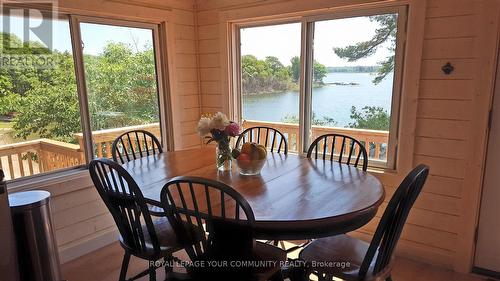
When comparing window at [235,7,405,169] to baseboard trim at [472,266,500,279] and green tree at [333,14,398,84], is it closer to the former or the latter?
green tree at [333,14,398,84]

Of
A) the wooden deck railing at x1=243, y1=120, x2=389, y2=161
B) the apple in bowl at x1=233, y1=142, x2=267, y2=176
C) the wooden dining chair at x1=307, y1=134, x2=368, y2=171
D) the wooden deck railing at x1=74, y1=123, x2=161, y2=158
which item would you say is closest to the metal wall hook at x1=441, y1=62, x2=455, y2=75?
the wooden deck railing at x1=243, y1=120, x2=389, y2=161

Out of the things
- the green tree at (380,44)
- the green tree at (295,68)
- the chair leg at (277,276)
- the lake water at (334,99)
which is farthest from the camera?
the green tree at (295,68)

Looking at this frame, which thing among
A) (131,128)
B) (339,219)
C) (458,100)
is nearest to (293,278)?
(339,219)

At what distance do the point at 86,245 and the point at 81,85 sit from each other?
4.35ft

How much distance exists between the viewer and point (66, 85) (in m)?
2.58

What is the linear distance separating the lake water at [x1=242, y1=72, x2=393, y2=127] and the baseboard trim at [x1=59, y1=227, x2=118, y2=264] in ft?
5.86

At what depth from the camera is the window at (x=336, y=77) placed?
2549 mm

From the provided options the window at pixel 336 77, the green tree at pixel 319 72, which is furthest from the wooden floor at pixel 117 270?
the green tree at pixel 319 72

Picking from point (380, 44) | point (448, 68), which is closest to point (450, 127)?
point (448, 68)

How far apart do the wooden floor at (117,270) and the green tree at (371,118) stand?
1.07m

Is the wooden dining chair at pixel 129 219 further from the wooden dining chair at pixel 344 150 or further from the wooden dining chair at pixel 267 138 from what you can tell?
the wooden dining chair at pixel 344 150

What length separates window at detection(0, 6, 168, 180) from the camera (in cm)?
232

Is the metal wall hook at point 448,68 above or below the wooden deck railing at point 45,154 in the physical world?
above

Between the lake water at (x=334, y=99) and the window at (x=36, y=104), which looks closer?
the window at (x=36, y=104)
